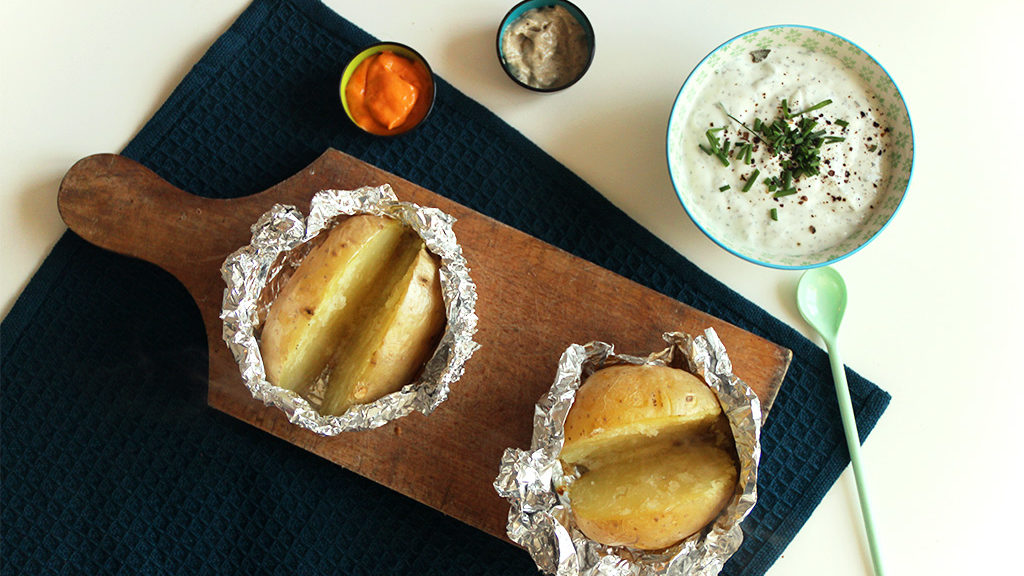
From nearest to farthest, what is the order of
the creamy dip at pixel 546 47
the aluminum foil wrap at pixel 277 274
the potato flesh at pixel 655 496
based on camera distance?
1. the potato flesh at pixel 655 496
2. the aluminum foil wrap at pixel 277 274
3. the creamy dip at pixel 546 47

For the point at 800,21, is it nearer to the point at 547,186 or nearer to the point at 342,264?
the point at 547,186

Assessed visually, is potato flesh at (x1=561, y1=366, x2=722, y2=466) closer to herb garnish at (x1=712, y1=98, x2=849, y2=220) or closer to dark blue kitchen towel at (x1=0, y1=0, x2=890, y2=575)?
dark blue kitchen towel at (x1=0, y1=0, x2=890, y2=575)

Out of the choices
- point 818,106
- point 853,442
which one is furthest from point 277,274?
point 853,442

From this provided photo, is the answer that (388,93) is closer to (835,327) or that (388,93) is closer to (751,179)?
(751,179)

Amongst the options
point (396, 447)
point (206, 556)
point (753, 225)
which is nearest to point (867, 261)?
point (753, 225)

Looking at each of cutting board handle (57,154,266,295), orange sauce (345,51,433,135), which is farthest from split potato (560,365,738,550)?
cutting board handle (57,154,266,295)

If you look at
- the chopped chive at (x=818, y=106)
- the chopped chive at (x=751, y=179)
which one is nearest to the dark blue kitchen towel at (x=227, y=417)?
the chopped chive at (x=751, y=179)

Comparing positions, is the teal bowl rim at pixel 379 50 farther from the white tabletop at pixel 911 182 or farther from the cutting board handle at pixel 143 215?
the cutting board handle at pixel 143 215
